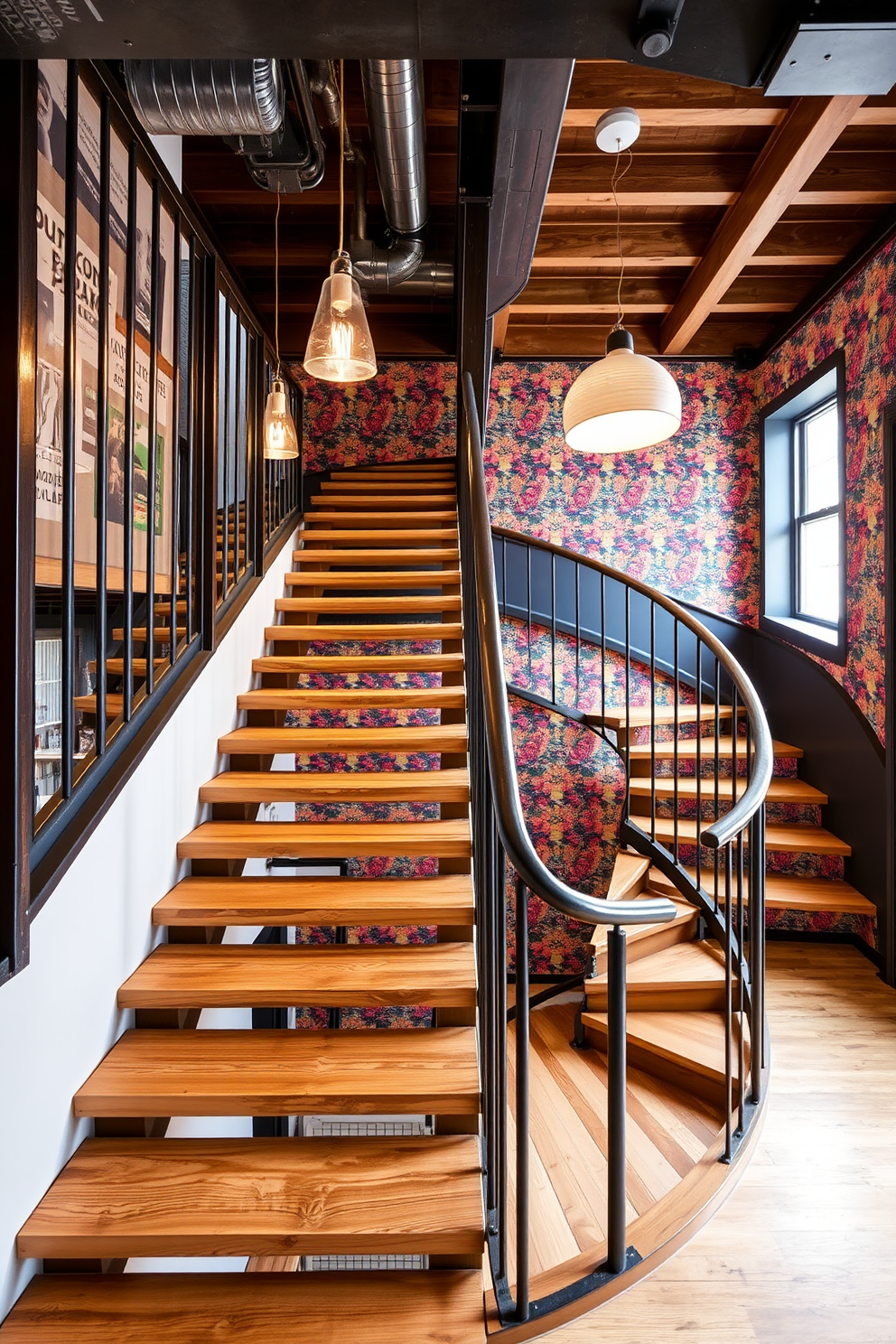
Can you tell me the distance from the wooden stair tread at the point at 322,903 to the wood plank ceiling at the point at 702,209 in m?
3.08

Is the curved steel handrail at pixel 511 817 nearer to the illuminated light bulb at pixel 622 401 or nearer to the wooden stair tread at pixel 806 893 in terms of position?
the illuminated light bulb at pixel 622 401

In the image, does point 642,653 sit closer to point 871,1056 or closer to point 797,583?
point 797,583

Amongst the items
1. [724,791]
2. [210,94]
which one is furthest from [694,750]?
[210,94]

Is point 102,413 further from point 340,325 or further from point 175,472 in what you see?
point 340,325

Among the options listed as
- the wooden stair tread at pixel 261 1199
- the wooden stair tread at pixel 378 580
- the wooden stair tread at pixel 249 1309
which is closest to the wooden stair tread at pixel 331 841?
the wooden stair tread at pixel 261 1199

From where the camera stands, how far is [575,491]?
539 cm

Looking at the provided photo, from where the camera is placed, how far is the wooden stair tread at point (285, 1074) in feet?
5.13

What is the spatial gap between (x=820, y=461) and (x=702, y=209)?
184 cm

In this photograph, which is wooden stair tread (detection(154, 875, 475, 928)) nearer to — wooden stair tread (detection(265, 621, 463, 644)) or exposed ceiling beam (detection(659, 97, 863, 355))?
wooden stair tread (detection(265, 621, 463, 644))

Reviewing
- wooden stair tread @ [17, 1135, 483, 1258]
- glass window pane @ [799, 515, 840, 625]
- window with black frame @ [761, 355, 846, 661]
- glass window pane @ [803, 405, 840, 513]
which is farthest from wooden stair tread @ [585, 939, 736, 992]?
glass window pane @ [803, 405, 840, 513]

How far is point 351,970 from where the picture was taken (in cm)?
187

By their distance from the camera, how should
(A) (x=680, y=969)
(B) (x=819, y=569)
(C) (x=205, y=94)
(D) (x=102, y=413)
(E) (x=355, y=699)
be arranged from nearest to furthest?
(D) (x=102, y=413), (C) (x=205, y=94), (E) (x=355, y=699), (A) (x=680, y=969), (B) (x=819, y=569)

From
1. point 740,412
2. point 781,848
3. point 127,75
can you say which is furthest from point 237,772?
point 740,412

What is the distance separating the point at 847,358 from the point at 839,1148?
12.5 ft
